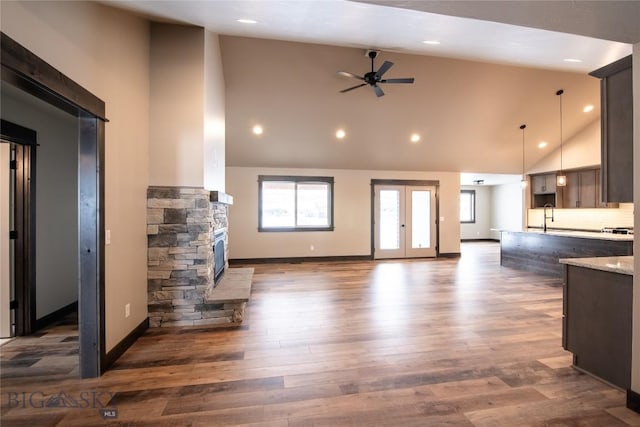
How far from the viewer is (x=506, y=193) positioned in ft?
39.8

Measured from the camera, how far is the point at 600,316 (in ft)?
7.45

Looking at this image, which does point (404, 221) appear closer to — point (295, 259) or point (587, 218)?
point (295, 259)

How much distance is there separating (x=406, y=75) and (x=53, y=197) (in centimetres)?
574

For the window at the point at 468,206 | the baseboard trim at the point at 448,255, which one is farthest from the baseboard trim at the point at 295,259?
the window at the point at 468,206

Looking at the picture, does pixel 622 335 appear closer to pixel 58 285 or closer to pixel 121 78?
pixel 121 78

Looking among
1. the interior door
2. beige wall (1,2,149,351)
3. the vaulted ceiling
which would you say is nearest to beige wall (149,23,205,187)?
beige wall (1,2,149,351)

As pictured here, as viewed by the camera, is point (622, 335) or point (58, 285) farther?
point (58, 285)

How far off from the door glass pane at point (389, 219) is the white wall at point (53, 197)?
22.1 ft

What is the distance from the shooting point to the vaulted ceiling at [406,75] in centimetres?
282

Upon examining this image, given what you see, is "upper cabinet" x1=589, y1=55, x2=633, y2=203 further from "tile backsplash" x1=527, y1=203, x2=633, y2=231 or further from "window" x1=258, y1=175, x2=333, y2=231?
"tile backsplash" x1=527, y1=203, x2=633, y2=231

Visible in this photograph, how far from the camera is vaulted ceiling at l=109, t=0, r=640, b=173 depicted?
2824 mm

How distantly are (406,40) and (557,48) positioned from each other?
2041 millimetres

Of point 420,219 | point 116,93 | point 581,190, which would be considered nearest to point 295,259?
point 420,219

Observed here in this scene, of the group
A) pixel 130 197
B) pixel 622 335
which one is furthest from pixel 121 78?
pixel 622 335
